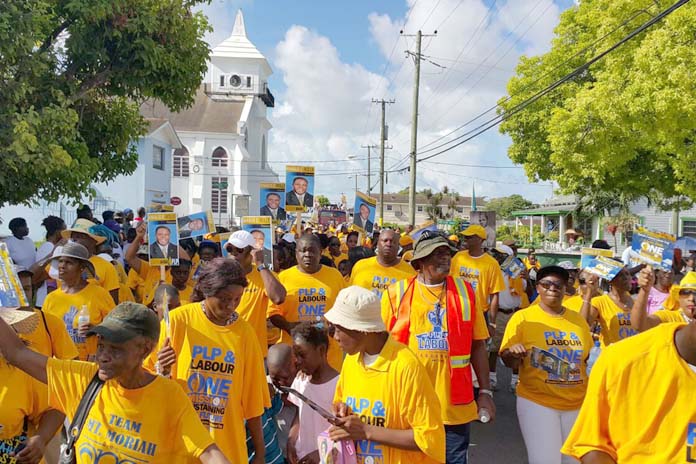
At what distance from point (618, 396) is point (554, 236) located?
42.6 metres

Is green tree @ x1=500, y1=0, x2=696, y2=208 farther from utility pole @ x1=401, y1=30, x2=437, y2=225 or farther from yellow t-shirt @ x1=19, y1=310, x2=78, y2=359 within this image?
yellow t-shirt @ x1=19, y1=310, x2=78, y2=359

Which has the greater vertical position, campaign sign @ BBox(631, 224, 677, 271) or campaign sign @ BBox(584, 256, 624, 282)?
campaign sign @ BBox(631, 224, 677, 271)

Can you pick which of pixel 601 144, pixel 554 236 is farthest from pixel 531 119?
pixel 554 236

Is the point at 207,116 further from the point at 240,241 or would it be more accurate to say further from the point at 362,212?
the point at 240,241

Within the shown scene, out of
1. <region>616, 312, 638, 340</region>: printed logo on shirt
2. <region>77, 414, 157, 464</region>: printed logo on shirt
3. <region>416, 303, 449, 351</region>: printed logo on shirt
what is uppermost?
<region>416, 303, 449, 351</region>: printed logo on shirt

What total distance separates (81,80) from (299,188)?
4549 millimetres

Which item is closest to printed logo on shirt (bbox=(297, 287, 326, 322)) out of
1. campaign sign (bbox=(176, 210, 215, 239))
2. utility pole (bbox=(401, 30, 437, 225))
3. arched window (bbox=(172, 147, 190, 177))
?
campaign sign (bbox=(176, 210, 215, 239))

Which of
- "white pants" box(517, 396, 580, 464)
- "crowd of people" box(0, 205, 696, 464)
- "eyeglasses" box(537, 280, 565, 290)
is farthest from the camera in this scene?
"eyeglasses" box(537, 280, 565, 290)

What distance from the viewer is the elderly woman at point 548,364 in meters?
4.34

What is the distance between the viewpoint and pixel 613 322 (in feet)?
17.5

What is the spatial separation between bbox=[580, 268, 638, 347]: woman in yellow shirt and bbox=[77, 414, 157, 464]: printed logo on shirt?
12.8 feet

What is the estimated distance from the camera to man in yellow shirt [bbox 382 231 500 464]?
386 centimetres

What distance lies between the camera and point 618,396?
235cm

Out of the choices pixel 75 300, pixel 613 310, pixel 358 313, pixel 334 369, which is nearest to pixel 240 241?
pixel 75 300
